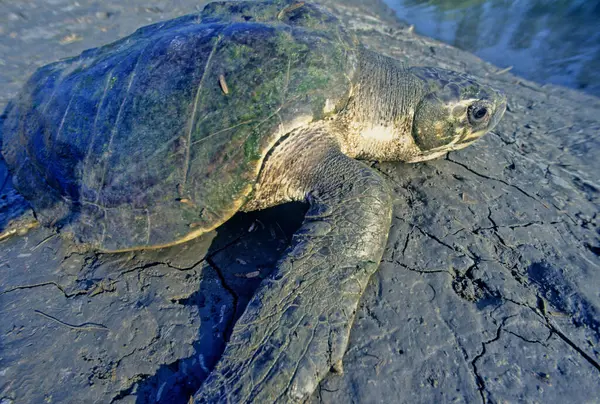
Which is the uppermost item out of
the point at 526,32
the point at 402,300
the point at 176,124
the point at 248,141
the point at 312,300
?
the point at 176,124

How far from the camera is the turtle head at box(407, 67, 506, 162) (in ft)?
9.43

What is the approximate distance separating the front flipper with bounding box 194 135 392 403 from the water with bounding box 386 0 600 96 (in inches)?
186

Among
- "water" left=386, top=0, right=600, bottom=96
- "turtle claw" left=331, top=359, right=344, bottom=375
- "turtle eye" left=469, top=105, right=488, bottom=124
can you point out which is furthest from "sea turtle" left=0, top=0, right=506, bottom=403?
"water" left=386, top=0, right=600, bottom=96

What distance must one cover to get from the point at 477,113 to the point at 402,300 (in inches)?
70.5

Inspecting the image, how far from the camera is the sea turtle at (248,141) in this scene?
2.13 meters

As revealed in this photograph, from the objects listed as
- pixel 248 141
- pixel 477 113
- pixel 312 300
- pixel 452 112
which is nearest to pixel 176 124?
pixel 248 141

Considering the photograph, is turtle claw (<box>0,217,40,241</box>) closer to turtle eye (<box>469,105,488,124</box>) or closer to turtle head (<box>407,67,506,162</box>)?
turtle head (<box>407,67,506,162</box>)

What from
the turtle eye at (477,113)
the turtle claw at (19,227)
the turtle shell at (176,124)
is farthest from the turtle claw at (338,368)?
the turtle claw at (19,227)

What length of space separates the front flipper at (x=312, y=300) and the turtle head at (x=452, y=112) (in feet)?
2.80

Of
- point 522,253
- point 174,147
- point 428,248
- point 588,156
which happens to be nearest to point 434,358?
point 428,248

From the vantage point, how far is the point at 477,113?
9.36 ft

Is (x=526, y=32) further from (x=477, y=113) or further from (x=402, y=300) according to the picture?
(x=402, y=300)

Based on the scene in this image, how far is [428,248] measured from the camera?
8.16 ft

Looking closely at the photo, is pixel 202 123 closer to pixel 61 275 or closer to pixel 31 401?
pixel 61 275
